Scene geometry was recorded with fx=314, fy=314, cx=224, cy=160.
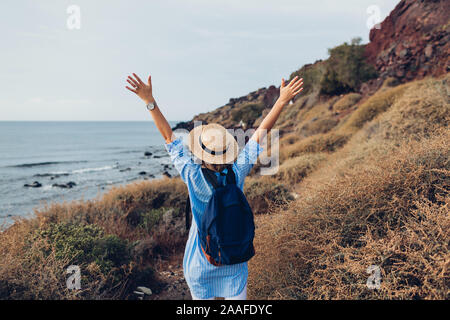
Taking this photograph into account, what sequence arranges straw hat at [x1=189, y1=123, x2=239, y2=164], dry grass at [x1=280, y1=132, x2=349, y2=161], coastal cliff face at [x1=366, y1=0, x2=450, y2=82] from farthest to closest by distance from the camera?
coastal cliff face at [x1=366, y1=0, x2=450, y2=82], dry grass at [x1=280, y1=132, x2=349, y2=161], straw hat at [x1=189, y1=123, x2=239, y2=164]

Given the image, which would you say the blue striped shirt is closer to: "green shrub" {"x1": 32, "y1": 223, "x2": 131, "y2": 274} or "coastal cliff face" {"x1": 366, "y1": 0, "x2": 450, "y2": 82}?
"green shrub" {"x1": 32, "y1": 223, "x2": 131, "y2": 274}

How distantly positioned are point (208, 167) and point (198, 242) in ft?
1.97

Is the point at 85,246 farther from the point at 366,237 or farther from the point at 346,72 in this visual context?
the point at 346,72

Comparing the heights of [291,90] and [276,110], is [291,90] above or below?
above

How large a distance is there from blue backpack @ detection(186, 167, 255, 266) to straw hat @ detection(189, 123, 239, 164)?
0.13 metres

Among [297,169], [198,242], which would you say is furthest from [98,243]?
[297,169]

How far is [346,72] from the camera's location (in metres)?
26.8

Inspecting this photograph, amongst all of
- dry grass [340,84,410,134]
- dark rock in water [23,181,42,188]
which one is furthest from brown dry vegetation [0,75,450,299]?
dark rock in water [23,181,42,188]

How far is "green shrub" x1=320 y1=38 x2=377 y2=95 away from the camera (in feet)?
86.6

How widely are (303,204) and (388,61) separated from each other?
27.0 meters

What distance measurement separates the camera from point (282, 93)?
292 cm

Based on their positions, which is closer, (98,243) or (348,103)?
(98,243)

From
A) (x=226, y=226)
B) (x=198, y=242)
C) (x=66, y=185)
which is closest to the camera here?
(x=226, y=226)

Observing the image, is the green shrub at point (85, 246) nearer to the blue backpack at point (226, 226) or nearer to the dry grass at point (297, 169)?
the blue backpack at point (226, 226)
